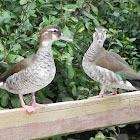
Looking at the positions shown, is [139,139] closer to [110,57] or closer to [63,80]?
[63,80]

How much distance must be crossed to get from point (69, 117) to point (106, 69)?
0.55m

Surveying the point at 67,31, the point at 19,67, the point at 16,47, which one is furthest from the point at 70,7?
the point at 19,67

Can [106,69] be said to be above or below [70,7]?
below

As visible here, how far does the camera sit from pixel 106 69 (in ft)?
10.7

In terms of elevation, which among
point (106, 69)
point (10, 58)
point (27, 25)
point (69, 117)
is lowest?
point (69, 117)

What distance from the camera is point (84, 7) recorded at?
400 cm

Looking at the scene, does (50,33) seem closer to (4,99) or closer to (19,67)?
(19,67)

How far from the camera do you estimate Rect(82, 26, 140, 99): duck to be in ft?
10.5

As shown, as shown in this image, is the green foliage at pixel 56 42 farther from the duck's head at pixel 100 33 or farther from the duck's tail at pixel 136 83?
the duck's tail at pixel 136 83

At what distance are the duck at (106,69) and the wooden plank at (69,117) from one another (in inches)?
4.8

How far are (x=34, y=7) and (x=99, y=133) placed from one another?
1.36 meters

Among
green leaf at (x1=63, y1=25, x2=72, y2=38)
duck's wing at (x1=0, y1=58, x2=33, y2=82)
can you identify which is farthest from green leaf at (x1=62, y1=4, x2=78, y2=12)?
duck's wing at (x1=0, y1=58, x2=33, y2=82)

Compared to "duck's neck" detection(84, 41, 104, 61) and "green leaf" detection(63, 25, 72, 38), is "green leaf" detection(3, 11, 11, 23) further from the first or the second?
"duck's neck" detection(84, 41, 104, 61)

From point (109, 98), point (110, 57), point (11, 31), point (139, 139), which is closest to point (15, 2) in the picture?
point (11, 31)
